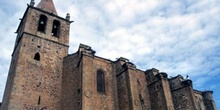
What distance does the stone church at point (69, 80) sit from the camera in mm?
14352

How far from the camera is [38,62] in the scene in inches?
642

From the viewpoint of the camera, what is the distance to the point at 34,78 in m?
15.4

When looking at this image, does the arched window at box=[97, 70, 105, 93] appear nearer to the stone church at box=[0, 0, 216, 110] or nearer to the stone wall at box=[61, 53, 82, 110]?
the stone church at box=[0, 0, 216, 110]

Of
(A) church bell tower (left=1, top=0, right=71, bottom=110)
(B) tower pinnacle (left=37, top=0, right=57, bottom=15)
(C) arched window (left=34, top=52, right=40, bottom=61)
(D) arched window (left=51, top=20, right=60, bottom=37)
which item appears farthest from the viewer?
(B) tower pinnacle (left=37, top=0, right=57, bottom=15)

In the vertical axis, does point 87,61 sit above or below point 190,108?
above

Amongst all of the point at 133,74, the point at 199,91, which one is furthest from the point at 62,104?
the point at 199,91

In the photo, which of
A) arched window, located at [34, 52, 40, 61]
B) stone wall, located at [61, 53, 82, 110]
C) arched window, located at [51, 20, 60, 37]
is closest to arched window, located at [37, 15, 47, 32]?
arched window, located at [51, 20, 60, 37]

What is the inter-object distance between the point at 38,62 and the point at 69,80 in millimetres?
2883

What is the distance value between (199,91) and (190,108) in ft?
22.7

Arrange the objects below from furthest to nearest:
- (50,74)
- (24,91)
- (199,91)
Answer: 1. (199,91)
2. (50,74)
3. (24,91)

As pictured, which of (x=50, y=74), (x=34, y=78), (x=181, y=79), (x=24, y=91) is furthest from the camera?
(x=181, y=79)

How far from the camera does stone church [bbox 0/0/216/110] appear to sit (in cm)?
1435

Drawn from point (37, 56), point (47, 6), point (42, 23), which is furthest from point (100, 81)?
point (47, 6)

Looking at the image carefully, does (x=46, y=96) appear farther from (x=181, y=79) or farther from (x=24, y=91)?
(x=181, y=79)
